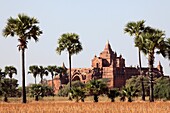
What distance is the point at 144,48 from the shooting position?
47.2m

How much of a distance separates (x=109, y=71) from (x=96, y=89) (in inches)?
3920

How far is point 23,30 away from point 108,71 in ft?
350

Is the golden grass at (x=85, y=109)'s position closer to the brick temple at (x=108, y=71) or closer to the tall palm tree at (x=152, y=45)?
the tall palm tree at (x=152, y=45)

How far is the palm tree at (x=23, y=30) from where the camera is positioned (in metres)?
41.9

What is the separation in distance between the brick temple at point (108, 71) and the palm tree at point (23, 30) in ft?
327

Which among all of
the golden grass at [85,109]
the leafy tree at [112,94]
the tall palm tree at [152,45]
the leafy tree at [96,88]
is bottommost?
the golden grass at [85,109]

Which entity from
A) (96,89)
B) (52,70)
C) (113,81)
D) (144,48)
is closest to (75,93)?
(96,89)

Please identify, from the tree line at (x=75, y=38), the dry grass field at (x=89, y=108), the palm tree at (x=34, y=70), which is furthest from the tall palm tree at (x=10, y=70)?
the dry grass field at (x=89, y=108)

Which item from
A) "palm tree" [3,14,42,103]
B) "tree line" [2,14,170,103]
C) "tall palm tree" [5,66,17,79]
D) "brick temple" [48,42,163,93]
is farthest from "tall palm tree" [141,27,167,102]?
"brick temple" [48,42,163,93]

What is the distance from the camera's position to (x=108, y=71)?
485 ft

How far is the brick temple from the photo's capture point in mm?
145250

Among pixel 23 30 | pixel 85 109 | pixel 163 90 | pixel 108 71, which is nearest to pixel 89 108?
pixel 85 109

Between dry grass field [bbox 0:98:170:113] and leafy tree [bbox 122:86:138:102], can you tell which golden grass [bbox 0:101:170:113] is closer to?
dry grass field [bbox 0:98:170:113]

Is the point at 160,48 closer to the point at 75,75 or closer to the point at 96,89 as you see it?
the point at 96,89
